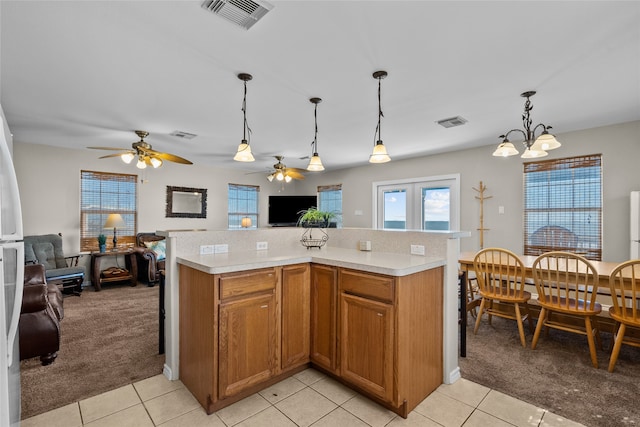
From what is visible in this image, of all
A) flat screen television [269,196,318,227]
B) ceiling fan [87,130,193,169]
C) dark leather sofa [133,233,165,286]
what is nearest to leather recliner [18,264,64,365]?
ceiling fan [87,130,193,169]

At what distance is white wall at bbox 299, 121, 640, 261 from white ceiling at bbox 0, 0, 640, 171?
0.97 feet

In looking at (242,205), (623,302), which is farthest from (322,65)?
(242,205)

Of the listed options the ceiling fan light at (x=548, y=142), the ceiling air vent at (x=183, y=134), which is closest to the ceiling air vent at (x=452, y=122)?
the ceiling fan light at (x=548, y=142)

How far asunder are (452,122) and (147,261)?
5.45 meters

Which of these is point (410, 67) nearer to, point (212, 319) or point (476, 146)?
point (212, 319)

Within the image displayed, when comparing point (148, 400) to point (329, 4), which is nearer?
point (329, 4)

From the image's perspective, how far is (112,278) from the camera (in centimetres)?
532

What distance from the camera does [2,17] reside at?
184 centimetres

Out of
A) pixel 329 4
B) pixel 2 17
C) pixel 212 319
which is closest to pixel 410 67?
pixel 329 4

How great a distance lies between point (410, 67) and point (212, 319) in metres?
2.40

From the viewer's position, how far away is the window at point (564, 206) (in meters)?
4.09

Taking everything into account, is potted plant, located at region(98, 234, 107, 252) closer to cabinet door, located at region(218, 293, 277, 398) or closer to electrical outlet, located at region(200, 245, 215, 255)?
electrical outlet, located at region(200, 245, 215, 255)

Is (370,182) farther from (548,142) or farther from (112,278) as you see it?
(112,278)

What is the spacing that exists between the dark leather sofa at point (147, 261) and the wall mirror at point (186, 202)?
823 mm
